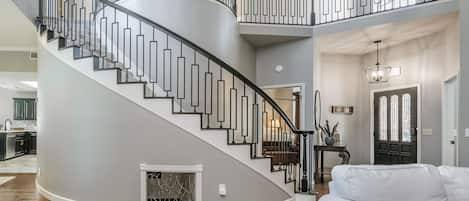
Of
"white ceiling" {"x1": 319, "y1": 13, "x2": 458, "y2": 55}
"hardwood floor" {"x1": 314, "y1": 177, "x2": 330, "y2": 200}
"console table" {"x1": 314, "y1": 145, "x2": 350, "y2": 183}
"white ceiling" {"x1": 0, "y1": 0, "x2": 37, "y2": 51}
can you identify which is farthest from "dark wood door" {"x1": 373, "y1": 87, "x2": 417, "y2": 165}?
"white ceiling" {"x1": 0, "y1": 0, "x2": 37, "y2": 51}

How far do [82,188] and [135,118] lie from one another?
4.18 ft

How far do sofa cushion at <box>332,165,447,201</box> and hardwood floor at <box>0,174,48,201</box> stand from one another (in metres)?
4.65

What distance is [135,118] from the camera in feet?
15.2

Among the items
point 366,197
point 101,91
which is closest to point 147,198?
point 101,91

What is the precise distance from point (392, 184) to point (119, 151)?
3.29 meters

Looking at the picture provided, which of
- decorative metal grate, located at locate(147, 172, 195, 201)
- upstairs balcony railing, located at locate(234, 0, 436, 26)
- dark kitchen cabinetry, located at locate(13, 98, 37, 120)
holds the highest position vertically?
upstairs balcony railing, located at locate(234, 0, 436, 26)

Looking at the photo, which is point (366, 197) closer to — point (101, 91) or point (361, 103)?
point (101, 91)

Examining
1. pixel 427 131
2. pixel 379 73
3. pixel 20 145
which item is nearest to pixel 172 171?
pixel 379 73

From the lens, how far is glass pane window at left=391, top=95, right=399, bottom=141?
7.67 metres

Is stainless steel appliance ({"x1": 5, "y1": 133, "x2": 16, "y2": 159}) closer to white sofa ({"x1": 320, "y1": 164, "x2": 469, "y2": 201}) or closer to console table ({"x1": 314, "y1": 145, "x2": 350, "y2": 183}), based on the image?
console table ({"x1": 314, "y1": 145, "x2": 350, "y2": 183})

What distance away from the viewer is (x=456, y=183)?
2801 millimetres

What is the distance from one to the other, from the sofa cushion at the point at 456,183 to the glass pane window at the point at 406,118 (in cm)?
475

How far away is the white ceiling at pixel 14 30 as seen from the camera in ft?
17.5

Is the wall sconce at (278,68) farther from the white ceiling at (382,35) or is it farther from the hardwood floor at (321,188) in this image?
the hardwood floor at (321,188)
